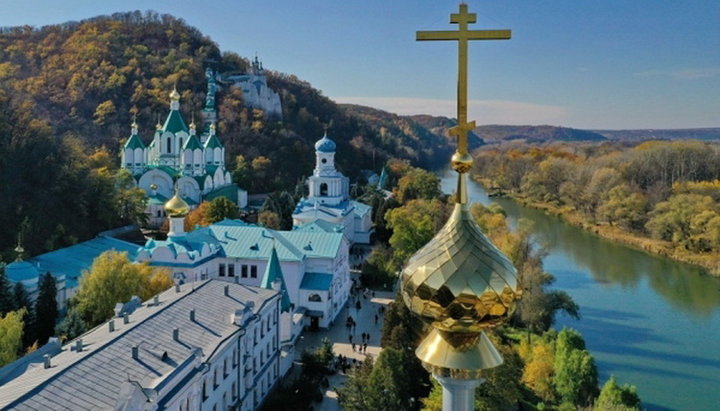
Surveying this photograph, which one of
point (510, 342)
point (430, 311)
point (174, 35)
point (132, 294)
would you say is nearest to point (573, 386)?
point (510, 342)

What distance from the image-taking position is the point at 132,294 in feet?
53.8

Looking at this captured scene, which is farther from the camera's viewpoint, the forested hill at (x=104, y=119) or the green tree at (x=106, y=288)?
Answer: the forested hill at (x=104, y=119)

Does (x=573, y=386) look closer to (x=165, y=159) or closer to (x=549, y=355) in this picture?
(x=549, y=355)

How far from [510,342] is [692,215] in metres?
24.0

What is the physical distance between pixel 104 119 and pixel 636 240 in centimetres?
4388

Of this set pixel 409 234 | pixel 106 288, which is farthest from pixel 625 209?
pixel 106 288

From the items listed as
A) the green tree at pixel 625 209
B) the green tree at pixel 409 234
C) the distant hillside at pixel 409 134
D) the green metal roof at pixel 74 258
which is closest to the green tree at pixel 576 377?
the green tree at pixel 409 234

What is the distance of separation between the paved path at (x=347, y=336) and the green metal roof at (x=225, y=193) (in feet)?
56.6

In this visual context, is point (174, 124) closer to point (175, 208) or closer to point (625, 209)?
point (175, 208)

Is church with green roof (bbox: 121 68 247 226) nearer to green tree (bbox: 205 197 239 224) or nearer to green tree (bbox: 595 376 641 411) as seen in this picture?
green tree (bbox: 205 197 239 224)

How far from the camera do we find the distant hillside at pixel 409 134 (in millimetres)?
104394

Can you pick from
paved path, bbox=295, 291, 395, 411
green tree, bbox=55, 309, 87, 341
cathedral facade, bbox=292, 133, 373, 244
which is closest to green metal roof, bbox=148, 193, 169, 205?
cathedral facade, bbox=292, 133, 373, 244

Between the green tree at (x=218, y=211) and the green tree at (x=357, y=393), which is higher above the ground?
the green tree at (x=218, y=211)

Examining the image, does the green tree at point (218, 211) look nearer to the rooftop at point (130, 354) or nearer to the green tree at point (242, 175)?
the rooftop at point (130, 354)
